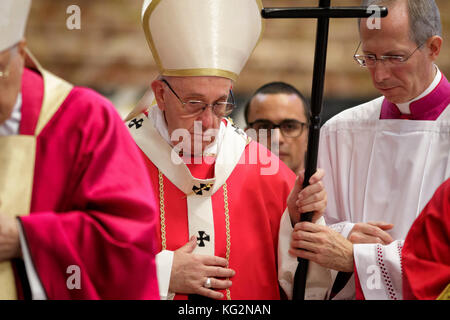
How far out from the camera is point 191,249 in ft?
10.3

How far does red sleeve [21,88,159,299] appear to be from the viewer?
2.23 m

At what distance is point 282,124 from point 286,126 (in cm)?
3

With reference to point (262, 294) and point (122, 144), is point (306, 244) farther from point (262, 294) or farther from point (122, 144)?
point (122, 144)

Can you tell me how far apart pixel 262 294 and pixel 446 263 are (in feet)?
2.90

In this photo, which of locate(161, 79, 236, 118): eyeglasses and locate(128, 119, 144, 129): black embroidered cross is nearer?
locate(161, 79, 236, 118): eyeglasses

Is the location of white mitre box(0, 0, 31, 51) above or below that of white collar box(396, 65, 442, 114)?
below

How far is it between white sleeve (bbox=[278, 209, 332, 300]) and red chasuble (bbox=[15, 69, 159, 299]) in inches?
37.6

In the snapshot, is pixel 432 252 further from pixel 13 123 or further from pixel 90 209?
pixel 13 123

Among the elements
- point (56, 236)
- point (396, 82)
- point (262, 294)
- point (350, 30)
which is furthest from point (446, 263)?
point (350, 30)

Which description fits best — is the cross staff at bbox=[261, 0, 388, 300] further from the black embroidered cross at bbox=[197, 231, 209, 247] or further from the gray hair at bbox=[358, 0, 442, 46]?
the gray hair at bbox=[358, 0, 442, 46]

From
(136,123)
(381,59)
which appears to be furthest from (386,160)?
(136,123)

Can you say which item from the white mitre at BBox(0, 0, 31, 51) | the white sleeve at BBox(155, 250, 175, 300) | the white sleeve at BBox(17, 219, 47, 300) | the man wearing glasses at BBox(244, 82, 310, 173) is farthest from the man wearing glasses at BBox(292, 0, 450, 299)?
the white mitre at BBox(0, 0, 31, 51)

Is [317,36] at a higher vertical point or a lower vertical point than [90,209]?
higher

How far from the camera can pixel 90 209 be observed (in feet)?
7.47
